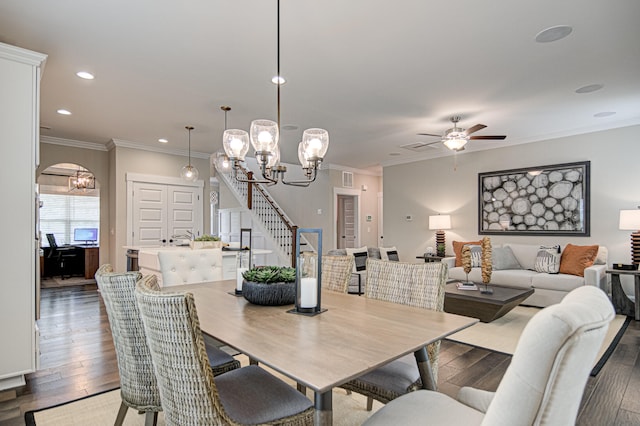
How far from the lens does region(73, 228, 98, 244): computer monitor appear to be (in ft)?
31.8

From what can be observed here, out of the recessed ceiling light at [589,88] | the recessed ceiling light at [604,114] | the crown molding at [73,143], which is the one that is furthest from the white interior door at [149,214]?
the recessed ceiling light at [604,114]

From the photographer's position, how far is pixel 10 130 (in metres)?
2.64

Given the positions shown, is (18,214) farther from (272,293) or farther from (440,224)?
(440,224)

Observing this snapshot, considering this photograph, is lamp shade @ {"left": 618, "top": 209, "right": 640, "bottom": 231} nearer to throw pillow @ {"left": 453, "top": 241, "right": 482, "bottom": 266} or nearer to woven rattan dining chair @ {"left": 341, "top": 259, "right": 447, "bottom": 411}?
throw pillow @ {"left": 453, "top": 241, "right": 482, "bottom": 266}

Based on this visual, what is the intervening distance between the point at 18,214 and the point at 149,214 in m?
4.12

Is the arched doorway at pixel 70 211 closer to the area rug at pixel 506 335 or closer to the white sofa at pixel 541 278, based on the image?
the area rug at pixel 506 335

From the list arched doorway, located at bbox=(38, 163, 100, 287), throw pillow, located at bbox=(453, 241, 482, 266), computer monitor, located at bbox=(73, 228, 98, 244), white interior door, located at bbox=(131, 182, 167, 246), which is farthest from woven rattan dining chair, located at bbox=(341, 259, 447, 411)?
computer monitor, located at bbox=(73, 228, 98, 244)

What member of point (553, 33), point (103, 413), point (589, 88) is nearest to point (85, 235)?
point (103, 413)

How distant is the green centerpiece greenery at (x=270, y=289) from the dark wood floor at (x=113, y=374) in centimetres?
151

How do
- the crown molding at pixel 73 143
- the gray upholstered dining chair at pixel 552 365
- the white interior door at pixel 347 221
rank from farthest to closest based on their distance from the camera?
1. the white interior door at pixel 347 221
2. the crown molding at pixel 73 143
3. the gray upholstered dining chair at pixel 552 365

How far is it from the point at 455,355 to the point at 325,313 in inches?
82.7

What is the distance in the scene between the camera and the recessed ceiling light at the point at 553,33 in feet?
8.84

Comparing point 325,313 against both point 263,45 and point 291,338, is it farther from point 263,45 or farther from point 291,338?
point 263,45

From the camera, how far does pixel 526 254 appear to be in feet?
18.7
